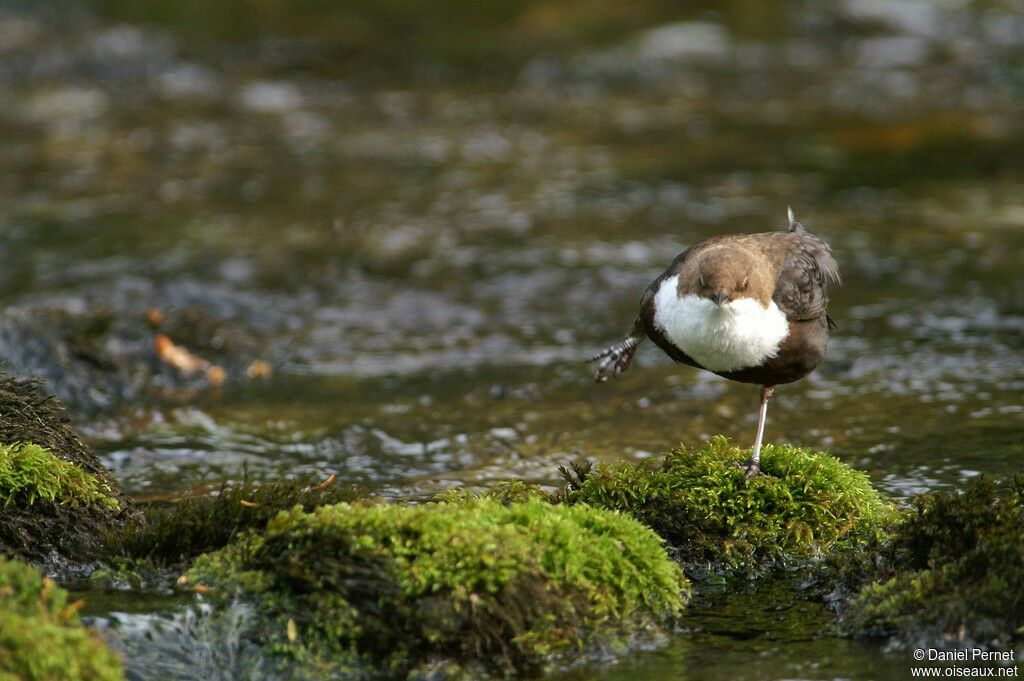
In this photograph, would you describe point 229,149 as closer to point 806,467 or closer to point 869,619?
point 806,467

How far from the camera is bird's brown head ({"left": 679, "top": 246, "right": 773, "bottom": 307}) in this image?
459cm

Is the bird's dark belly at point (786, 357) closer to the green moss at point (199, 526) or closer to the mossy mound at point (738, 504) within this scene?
the mossy mound at point (738, 504)

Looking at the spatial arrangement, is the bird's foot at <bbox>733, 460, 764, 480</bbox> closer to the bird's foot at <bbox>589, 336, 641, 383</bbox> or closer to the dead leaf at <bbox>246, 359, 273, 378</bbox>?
the bird's foot at <bbox>589, 336, 641, 383</bbox>

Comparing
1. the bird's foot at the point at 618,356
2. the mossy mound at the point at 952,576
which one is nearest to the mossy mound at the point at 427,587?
the mossy mound at the point at 952,576

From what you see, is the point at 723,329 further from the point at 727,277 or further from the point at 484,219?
the point at 484,219

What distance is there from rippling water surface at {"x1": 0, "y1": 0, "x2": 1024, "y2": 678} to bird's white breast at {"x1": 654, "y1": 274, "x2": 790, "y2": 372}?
1054mm

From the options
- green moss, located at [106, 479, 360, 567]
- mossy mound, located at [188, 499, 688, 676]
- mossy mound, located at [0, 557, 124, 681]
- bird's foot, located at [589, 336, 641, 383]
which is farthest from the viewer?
bird's foot, located at [589, 336, 641, 383]

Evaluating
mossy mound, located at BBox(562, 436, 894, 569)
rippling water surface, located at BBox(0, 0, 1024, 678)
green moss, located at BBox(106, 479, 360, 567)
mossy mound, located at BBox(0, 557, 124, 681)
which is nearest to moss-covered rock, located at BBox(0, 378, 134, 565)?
green moss, located at BBox(106, 479, 360, 567)

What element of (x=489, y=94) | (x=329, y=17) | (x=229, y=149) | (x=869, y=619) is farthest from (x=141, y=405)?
(x=329, y=17)

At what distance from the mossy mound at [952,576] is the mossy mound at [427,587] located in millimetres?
710

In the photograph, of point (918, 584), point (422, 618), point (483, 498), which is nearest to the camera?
point (422, 618)

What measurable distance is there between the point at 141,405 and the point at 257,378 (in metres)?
0.84

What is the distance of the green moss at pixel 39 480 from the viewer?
12.9ft

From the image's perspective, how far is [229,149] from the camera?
1288cm
